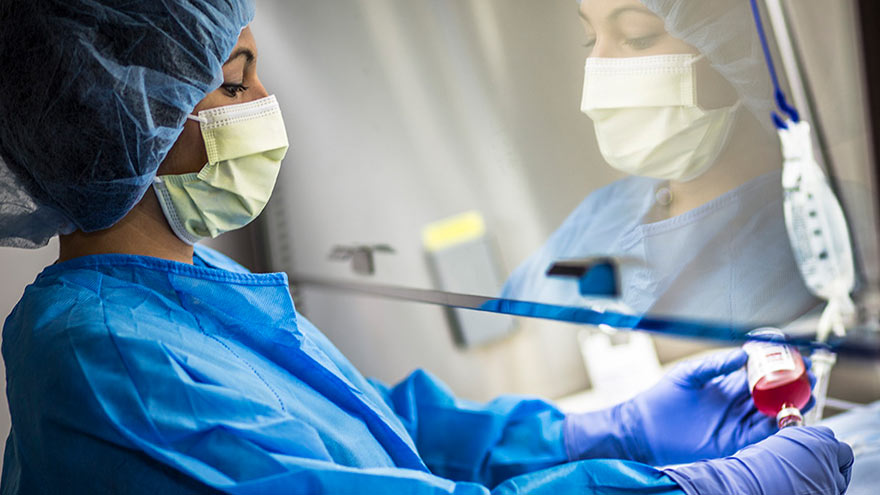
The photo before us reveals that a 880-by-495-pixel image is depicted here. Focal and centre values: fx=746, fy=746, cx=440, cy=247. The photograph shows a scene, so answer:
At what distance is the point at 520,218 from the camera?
3.91ft

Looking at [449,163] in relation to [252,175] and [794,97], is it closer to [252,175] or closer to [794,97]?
[252,175]

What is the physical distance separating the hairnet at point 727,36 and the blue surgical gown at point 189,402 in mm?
496

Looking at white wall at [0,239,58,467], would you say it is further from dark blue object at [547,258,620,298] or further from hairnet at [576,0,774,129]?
hairnet at [576,0,774,129]

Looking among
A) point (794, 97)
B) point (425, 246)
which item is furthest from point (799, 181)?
point (425, 246)

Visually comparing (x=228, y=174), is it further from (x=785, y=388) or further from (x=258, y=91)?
(x=785, y=388)

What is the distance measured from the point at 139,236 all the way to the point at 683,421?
88 cm

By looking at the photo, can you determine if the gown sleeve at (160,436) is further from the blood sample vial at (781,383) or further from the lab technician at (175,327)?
the blood sample vial at (781,383)

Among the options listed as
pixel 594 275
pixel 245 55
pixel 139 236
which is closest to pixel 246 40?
pixel 245 55

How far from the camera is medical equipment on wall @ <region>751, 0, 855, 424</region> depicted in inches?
39.9

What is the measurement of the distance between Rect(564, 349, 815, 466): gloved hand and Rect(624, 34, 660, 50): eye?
0.50 metres

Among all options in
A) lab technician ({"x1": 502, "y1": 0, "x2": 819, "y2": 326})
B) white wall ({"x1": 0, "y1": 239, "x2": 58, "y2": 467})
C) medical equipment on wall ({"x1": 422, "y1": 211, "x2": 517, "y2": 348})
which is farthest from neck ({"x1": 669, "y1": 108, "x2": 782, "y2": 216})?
white wall ({"x1": 0, "y1": 239, "x2": 58, "y2": 467})

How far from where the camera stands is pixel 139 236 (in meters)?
1.07

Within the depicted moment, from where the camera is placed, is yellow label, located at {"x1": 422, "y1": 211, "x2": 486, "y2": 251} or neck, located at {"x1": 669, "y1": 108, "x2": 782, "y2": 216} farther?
yellow label, located at {"x1": 422, "y1": 211, "x2": 486, "y2": 251}

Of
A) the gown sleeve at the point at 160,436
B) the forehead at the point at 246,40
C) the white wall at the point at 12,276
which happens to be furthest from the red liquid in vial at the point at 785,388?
the white wall at the point at 12,276
